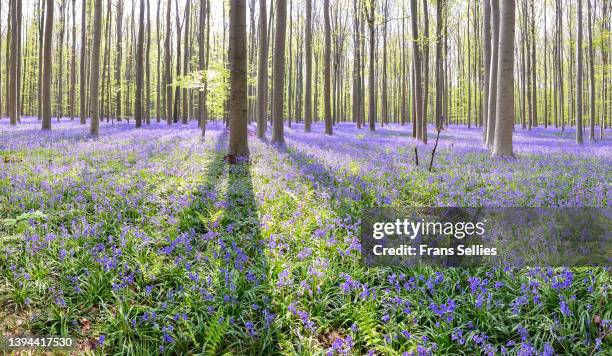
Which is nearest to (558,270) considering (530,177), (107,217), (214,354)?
(214,354)

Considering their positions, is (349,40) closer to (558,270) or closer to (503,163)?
(503,163)

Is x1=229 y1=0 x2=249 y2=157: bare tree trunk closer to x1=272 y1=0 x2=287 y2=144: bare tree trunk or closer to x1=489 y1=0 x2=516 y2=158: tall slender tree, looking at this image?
x1=272 y1=0 x2=287 y2=144: bare tree trunk

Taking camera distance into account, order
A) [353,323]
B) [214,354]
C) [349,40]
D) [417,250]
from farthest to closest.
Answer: [349,40] < [417,250] < [353,323] < [214,354]

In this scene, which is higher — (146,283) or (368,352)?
(146,283)

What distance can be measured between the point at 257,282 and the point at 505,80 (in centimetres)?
1105

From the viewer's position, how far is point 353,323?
357 centimetres

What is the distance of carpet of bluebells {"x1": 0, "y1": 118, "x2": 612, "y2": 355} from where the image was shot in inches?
132

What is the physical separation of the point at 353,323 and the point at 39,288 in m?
3.20

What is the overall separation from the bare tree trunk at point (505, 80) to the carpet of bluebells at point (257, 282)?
5160mm

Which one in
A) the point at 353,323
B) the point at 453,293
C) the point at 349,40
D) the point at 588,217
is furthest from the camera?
the point at 349,40

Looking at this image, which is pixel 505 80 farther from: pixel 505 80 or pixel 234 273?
pixel 234 273

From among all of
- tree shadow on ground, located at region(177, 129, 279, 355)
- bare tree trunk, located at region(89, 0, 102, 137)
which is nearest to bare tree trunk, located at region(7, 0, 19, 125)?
bare tree trunk, located at region(89, 0, 102, 137)

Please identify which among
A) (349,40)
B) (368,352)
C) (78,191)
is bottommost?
(368,352)

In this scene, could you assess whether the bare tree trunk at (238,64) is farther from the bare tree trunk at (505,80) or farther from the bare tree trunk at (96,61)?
the bare tree trunk at (96,61)
